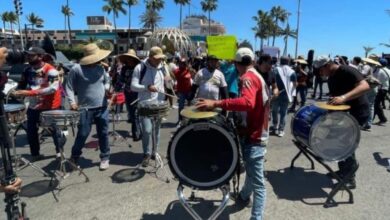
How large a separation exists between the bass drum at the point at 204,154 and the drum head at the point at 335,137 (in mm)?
1685

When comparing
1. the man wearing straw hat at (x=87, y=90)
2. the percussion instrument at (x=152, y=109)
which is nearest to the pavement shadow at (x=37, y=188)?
the man wearing straw hat at (x=87, y=90)

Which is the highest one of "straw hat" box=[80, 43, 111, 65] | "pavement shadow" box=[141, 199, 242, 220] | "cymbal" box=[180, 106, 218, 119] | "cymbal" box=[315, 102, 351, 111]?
"straw hat" box=[80, 43, 111, 65]

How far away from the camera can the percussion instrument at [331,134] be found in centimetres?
467

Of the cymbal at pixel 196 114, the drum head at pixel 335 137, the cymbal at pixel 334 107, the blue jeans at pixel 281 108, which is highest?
the cymbal at pixel 196 114

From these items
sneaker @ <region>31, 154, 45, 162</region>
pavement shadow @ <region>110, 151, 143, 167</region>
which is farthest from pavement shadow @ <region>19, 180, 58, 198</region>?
pavement shadow @ <region>110, 151, 143, 167</region>

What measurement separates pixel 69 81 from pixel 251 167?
3466 mm

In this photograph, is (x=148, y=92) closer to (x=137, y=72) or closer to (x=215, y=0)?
(x=137, y=72)

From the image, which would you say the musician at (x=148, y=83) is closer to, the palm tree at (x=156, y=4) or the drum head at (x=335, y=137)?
the drum head at (x=335, y=137)

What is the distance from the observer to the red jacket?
345 centimetres

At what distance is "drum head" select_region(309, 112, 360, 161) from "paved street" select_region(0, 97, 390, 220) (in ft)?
2.16

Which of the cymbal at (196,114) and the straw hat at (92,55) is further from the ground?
the straw hat at (92,55)

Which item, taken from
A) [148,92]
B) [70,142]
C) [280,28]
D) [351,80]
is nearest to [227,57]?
[148,92]

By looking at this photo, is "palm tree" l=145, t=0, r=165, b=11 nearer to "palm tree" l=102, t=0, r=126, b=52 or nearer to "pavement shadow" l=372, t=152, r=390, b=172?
"palm tree" l=102, t=0, r=126, b=52

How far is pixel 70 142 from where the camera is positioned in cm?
809
